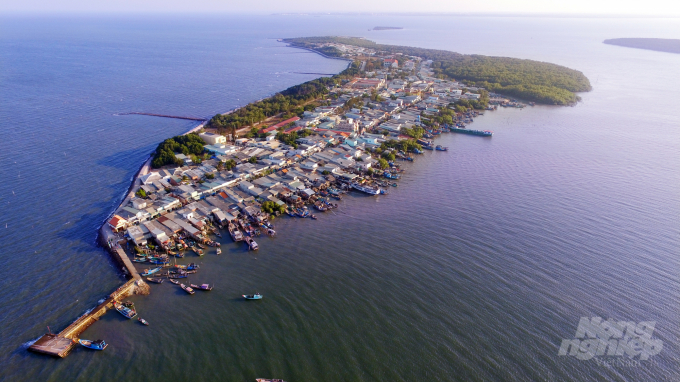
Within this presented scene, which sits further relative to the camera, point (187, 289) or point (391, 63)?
point (391, 63)

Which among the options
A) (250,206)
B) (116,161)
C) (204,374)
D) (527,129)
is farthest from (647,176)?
(116,161)

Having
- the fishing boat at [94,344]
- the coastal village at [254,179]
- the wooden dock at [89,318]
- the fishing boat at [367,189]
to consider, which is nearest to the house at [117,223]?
the coastal village at [254,179]

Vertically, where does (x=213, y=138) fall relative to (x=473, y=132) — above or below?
below

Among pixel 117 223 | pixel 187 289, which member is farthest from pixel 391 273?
pixel 117 223

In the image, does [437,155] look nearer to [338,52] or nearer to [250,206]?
[250,206]

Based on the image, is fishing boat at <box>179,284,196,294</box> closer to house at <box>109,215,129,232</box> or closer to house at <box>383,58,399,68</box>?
house at <box>109,215,129,232</box>

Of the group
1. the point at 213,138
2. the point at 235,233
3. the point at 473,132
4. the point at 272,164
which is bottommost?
the point at 235,233

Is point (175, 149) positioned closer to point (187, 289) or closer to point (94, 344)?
point (187, 289)

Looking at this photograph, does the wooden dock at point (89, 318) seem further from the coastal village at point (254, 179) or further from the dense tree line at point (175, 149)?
the dense tree line at point (175, 149)
